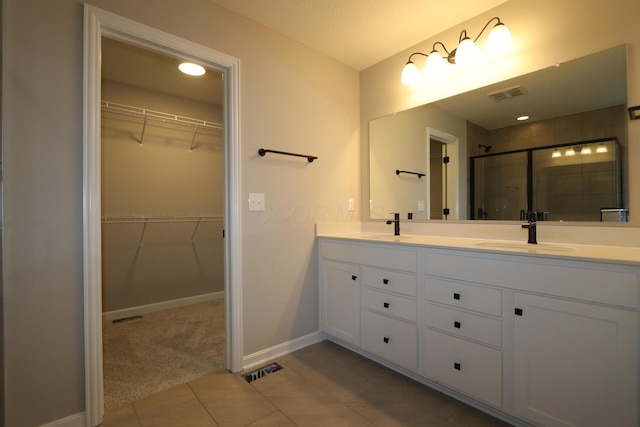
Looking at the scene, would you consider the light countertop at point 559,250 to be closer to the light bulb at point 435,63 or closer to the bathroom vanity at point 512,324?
the bathroom vanity at point 512,324

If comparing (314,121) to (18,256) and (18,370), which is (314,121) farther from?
(18,370)

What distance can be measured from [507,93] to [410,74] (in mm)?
686

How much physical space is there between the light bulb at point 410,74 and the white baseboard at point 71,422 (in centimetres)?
284

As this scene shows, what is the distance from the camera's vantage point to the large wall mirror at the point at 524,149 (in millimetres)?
1558

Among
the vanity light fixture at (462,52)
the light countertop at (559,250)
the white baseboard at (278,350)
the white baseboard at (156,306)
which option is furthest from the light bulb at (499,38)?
the white baseboard at (156,306)

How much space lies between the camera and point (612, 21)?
1.53 m

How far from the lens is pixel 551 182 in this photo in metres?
1.75

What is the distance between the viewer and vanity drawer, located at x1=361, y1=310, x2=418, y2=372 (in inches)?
70.1

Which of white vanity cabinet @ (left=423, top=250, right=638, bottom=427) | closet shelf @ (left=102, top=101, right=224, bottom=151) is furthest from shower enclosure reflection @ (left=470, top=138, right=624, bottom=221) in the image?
closet shelf @ (left=102, top=101, right=224, bottom=151)

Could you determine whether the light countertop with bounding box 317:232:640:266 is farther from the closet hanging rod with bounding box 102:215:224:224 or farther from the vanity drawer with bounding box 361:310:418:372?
the closet hanging rod with bounding box 102:215:224:224

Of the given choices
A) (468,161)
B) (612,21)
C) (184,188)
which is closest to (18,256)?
(184,188)

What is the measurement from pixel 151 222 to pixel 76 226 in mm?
1757

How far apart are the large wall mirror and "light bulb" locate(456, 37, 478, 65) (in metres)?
0.22

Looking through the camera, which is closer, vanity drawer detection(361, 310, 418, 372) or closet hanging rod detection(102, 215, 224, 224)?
vanity drawer detection(361, 310, 418, 372)
